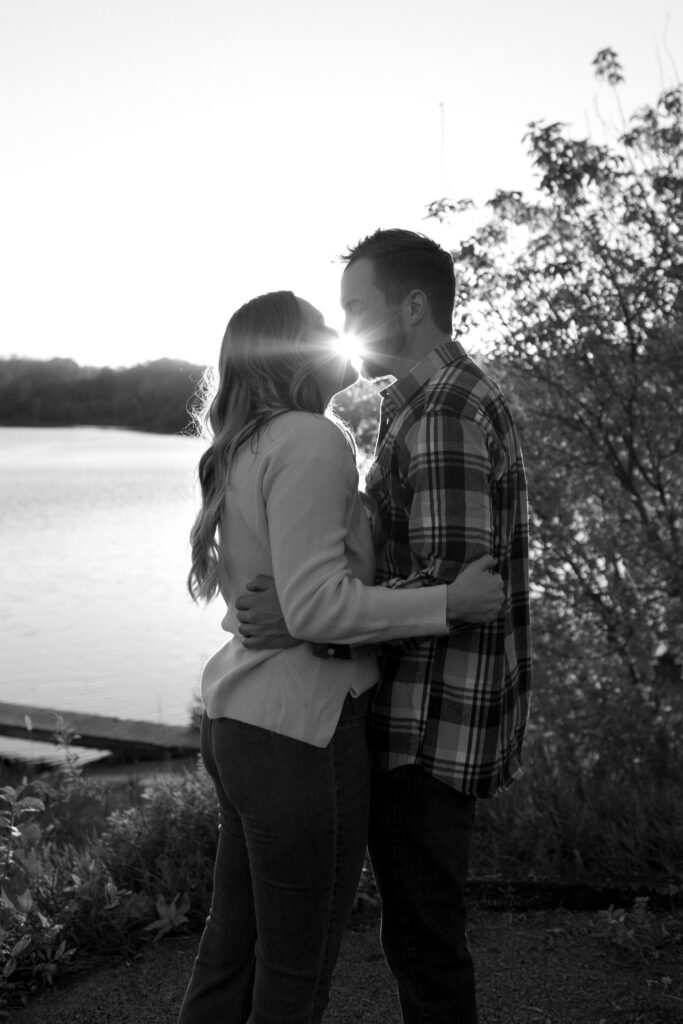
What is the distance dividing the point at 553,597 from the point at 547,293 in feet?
5.54

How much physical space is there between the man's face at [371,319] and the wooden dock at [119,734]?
6184mm

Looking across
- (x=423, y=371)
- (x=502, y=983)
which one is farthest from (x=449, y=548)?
(x=502, y=983)

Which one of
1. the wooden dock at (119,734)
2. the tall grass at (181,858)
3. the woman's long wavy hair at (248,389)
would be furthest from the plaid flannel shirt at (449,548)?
the wooden dock at (119,734)

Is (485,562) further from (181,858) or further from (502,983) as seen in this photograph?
(181,858)

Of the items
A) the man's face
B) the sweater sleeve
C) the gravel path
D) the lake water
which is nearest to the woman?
the sweater sleeve

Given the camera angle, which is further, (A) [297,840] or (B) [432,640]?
(B) [432,640]

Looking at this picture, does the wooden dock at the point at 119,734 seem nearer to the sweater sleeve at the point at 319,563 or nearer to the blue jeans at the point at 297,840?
the blue jeans at the point at 297,840

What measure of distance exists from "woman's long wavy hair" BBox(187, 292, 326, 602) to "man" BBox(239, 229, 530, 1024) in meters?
0.17

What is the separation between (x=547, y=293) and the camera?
19.5 ft

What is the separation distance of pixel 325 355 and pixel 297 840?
94 cm

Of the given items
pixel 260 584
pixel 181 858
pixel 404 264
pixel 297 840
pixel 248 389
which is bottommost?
pixel 181 858

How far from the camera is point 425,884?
84.9 inches

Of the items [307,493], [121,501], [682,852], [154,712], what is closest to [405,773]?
[307,493]

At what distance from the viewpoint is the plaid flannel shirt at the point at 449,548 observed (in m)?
2.09
